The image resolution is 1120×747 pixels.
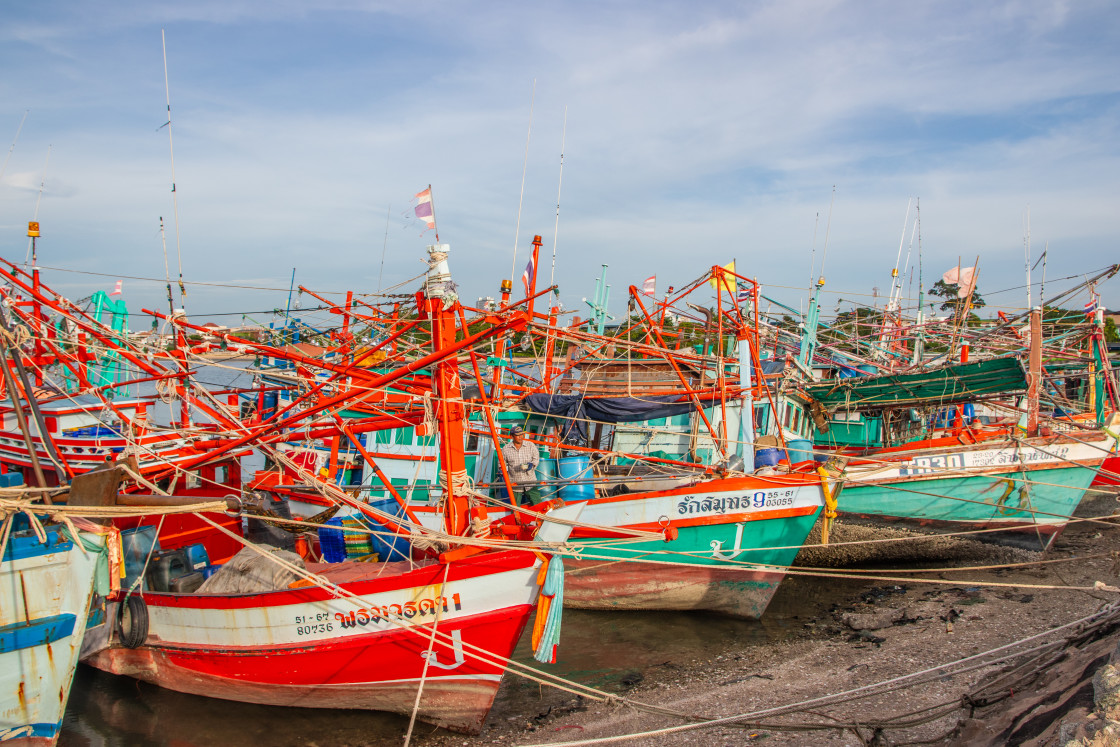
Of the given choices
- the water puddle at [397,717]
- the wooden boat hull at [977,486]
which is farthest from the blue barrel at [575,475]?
the wooden boat hull at [977,486]

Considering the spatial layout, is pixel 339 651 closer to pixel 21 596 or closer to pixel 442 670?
pixel 442 670

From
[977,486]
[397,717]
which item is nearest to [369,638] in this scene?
[397,717]

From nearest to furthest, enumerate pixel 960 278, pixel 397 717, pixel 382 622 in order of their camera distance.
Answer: pixel 382 622 < pixel 397 717 < pixel 960 278

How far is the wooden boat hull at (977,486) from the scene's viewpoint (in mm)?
13406

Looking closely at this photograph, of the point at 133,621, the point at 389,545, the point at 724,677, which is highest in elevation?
the point at 389,545

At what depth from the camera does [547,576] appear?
7062 millimetres

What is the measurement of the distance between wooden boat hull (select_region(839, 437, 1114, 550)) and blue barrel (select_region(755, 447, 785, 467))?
1.90 metres

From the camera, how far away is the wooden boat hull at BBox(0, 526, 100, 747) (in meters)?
6.51

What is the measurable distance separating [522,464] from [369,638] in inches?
195

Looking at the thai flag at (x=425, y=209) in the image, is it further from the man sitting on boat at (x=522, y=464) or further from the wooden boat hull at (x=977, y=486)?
the wooden boat hull at (x=977, y=486)

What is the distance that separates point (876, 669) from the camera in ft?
29.2

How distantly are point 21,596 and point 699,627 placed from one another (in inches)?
364

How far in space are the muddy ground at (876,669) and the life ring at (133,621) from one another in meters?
4.00

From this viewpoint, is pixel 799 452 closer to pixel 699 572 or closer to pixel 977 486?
pixel 977 486
